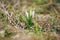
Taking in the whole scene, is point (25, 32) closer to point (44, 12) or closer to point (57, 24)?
point (57, 24)

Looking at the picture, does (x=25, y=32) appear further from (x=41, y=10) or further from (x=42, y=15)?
(x=41, y=10)

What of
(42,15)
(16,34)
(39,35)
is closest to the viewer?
(39,35)

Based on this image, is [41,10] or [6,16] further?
[41,10]

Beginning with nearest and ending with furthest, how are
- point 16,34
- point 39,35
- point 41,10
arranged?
point 39,35
point 16,34
point 41,10

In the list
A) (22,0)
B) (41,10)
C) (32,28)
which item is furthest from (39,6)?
(32,28)

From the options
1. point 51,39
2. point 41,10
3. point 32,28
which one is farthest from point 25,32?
point 41,10

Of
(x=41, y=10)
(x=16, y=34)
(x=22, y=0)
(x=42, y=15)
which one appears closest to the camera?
(x=16, y=34)

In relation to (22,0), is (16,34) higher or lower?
lower

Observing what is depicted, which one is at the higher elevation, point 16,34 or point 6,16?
point 6,16

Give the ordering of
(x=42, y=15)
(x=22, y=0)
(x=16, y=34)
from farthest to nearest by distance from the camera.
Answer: (x=22, y=0)
(x=42, y=15)
(x=16, y=34)
